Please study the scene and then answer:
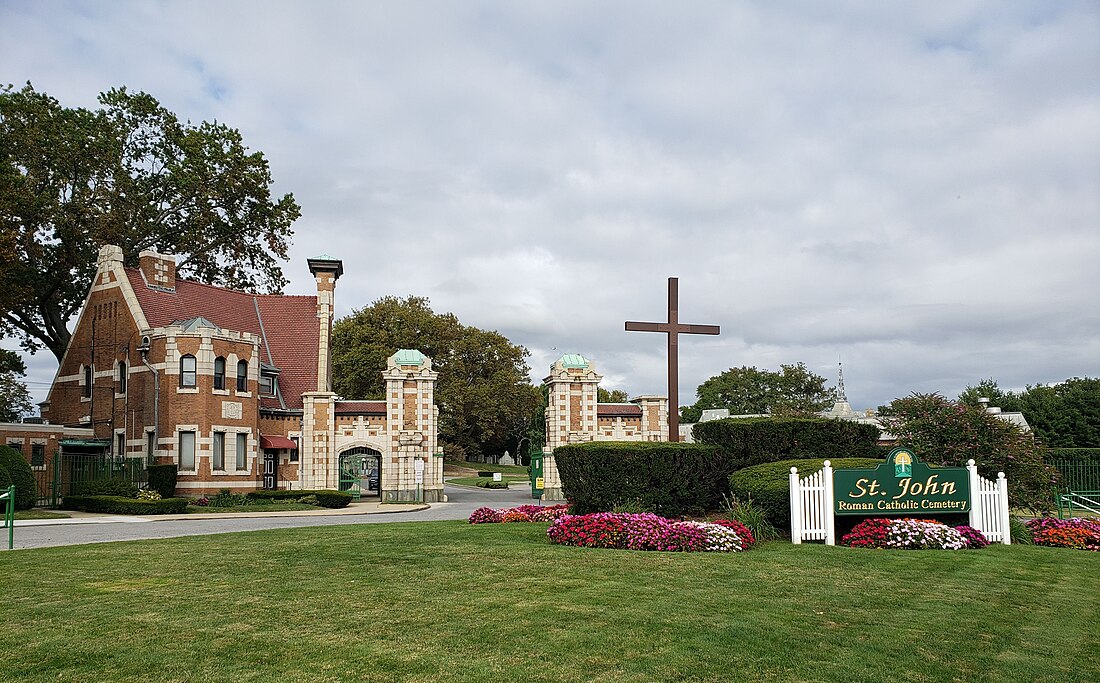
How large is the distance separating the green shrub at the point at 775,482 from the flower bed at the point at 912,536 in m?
1.32

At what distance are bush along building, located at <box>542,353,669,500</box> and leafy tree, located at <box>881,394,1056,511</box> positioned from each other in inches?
843

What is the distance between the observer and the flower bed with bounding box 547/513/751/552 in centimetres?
1460

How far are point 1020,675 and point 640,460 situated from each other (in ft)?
40.2

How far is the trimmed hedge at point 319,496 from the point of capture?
35.5m

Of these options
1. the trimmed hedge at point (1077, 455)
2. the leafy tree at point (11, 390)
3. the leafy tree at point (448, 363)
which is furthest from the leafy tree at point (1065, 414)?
the leafy tree at point (11, 390)

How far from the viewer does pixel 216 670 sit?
22.9 ft

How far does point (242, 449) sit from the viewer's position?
38094 mm

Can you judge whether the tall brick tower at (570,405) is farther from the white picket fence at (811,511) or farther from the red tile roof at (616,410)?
the white picket fence at (811,511)

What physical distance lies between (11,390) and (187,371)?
27.2 meters

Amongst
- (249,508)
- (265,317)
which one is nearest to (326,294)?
(265,317)

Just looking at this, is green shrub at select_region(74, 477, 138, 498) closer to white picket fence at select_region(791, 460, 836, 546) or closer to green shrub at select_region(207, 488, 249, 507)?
green shrub at select_region(207, 488, 249, 507)

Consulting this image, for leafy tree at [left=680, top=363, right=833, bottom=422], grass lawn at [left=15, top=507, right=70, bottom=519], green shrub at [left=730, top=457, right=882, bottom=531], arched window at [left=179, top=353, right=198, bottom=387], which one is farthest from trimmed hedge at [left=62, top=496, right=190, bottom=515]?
leafy tree at [left=680, top=363, right=833, bottom=422]

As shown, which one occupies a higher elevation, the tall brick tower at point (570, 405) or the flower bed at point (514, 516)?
the tall brick tower at point (570, 405)

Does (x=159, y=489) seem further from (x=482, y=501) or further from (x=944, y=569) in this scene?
(x=944, y=569)
